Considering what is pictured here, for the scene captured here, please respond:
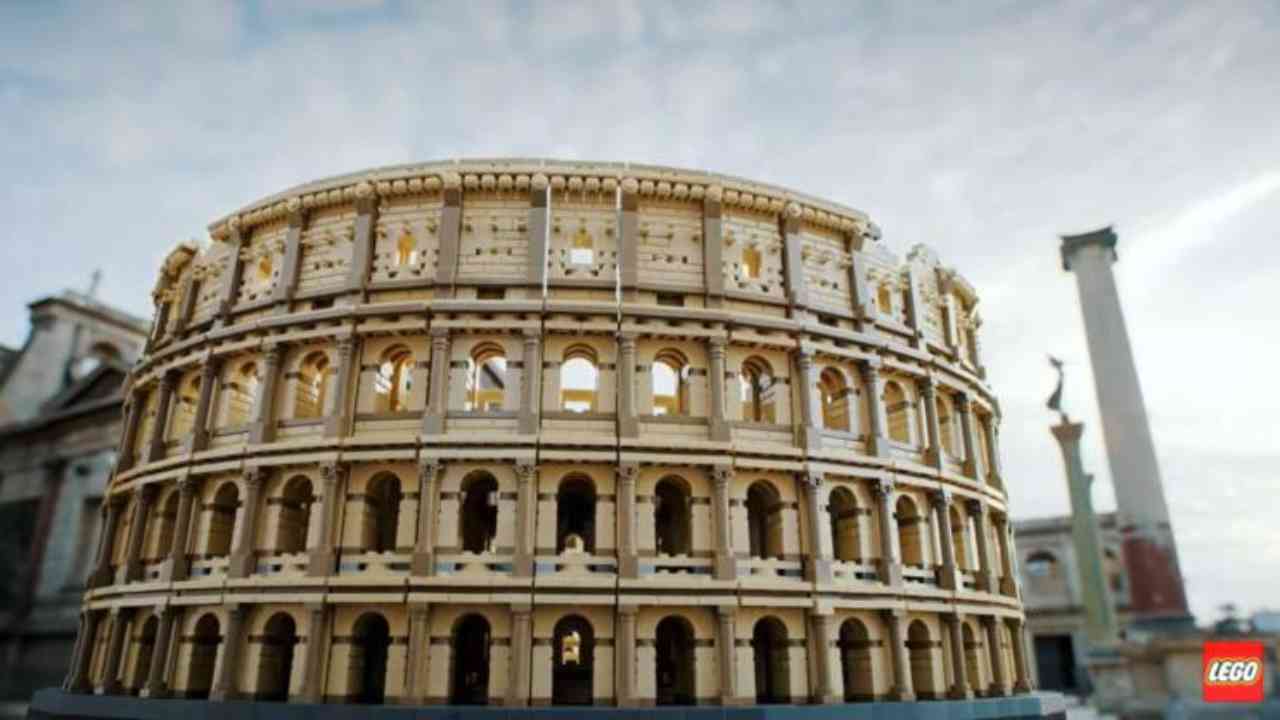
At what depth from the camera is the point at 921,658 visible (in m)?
20.6

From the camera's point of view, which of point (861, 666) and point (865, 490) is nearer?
point (861, 666)

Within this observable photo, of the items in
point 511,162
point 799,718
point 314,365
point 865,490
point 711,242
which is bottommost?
point 799,718

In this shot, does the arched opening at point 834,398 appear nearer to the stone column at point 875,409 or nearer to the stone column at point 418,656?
the stone column at point 875,409

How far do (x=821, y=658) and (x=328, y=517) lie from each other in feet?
40.7

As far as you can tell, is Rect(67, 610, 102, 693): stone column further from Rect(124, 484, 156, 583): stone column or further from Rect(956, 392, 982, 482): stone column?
Rect(956, 392, 982, 482): stone column

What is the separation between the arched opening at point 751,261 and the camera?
22.2m

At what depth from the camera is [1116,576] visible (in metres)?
44.9

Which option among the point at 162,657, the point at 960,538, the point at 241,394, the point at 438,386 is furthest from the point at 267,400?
the point at 960,538

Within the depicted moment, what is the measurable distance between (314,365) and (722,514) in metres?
12.2

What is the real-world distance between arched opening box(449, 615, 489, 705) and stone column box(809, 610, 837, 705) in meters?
7.90

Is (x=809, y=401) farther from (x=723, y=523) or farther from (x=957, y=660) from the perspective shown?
(x=957, y=660)

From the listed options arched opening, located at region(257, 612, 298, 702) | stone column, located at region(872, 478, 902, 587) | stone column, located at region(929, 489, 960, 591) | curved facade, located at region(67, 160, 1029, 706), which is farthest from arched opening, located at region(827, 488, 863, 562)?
arched opening, located at region(257, 612, 298, 702)

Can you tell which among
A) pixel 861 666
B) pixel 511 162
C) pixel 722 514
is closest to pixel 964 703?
pixel 861 666

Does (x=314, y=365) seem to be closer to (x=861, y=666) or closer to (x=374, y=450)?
(x=374, y=450)
